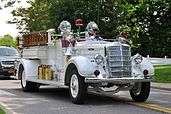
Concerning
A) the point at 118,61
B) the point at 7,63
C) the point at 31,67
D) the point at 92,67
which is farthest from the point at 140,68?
the point at 7,63

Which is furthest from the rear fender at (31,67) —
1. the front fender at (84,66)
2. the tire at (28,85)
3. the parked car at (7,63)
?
the parked car at (7,63)

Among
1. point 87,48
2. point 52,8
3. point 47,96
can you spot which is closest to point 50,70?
point 47,96

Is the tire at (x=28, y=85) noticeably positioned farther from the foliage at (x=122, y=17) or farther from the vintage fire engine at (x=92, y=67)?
the foliage at (x=122, y=17)

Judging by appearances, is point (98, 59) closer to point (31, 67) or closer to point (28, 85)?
point (31, 67)

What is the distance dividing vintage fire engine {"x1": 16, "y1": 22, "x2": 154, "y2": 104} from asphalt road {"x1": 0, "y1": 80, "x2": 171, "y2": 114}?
0.42 m

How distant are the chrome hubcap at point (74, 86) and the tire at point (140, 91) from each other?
1782 mm

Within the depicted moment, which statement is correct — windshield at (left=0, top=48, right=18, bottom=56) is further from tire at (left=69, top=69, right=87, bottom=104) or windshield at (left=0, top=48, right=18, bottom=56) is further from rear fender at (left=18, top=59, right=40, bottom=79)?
tire at (left=69, top=69, right=87, bottom=104)

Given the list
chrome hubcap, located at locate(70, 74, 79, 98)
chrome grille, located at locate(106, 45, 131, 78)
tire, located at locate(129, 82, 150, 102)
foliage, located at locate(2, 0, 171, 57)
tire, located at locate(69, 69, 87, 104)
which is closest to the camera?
tire, located at locate(69, 69, 87, 104)

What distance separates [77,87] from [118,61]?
4.26ft

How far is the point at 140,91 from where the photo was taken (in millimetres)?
15125

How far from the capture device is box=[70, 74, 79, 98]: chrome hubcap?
1443 centimetres

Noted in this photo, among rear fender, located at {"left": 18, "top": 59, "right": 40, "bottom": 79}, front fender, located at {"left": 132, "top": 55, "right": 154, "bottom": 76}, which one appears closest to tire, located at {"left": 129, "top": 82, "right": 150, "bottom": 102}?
front fender, located at {"left": 132, "top": 55, "right": 154, "bottom": 76}

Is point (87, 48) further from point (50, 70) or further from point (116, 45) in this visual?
point (50, 70)

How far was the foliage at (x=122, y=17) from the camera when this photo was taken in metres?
36.8
